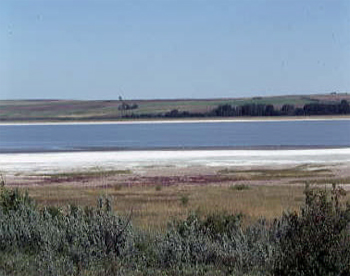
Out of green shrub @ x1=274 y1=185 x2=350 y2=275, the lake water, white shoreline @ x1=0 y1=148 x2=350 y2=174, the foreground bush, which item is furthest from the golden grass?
the lake water

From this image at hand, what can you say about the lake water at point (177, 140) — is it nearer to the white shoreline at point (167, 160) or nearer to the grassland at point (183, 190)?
the white shoreline at point (167, 160)

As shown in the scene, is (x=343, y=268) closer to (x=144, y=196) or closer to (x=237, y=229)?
(x=237, y=229)

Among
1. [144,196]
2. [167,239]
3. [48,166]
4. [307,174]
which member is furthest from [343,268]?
[48,166]

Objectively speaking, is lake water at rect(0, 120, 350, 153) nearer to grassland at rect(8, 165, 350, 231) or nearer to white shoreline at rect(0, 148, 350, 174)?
white shoreline at rect(0, 148, 350, 174)

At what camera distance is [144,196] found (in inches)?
1156

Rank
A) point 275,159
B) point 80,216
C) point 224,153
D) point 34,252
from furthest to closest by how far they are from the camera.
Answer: point 224,153, point 275,159, point 80,216, point 34,252

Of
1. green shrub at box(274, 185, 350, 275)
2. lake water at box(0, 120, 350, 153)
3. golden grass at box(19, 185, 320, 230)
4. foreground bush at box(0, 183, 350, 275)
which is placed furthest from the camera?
lake water at box(0, 120, 350, 153)

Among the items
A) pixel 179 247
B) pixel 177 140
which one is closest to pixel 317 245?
pixel 179 247

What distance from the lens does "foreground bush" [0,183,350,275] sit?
9.05 m

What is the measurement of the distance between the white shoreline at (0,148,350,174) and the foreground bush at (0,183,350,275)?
1336 inches

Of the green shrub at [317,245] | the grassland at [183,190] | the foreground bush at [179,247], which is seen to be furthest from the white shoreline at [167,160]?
the green shrub at [317,245]

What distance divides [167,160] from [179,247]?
4423cm

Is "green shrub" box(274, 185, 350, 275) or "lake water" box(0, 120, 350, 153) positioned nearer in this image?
"green shrub" box(274, 185, 350, 275)

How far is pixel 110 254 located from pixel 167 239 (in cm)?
96
